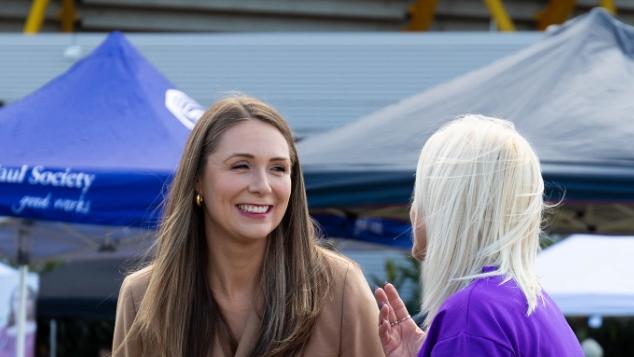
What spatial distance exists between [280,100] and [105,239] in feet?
16.8

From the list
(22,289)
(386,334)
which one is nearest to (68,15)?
(22,289)

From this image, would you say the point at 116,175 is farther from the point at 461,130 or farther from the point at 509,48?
the point at 509,48

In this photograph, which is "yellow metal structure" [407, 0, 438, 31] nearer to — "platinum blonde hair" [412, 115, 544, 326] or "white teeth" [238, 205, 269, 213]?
"white teeth" [238, 205, 269, 213]

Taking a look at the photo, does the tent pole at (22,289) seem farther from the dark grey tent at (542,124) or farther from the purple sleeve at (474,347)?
the purple sleeve at (474,347)

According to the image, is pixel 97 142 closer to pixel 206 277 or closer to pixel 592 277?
pixel 206 277

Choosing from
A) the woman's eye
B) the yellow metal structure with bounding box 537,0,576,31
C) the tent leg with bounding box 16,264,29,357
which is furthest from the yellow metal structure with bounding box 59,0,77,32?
the woman's eye

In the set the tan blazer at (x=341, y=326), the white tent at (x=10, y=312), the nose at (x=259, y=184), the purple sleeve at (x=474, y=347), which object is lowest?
the white tent at (x=10, y=312)

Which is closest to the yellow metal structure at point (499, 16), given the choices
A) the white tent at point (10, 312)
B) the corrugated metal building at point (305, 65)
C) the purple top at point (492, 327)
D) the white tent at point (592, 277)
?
the corrugated metal building at point (305, 65)

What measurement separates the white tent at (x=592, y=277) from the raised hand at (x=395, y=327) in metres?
4.34

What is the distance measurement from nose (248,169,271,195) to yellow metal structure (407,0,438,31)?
15.6 metres

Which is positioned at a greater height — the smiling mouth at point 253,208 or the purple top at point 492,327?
the purple top at point 492,327

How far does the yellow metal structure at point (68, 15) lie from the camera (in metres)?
18.8

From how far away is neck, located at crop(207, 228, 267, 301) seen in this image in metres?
3.13

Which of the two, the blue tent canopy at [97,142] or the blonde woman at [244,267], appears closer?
the blonde woman at [244,267]
